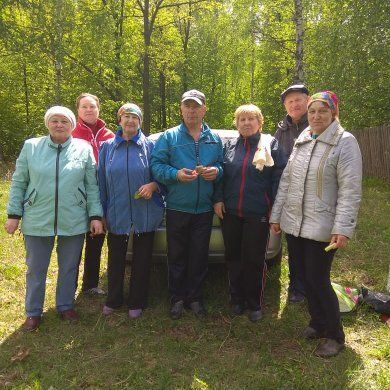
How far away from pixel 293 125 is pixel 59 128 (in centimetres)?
225

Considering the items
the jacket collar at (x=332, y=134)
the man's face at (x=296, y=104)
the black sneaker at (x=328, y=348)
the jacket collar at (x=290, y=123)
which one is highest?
the man's face at (x=296, y=104)

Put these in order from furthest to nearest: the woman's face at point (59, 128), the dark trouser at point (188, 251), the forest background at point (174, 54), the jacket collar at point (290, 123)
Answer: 1. the forest background at point (174, 54)
2. the jacket collar at point (290, 123)
3. the dark trouser at point (188, 251)
4. the woman's face at point (59, 128)

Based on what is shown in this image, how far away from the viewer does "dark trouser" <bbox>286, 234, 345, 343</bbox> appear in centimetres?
309

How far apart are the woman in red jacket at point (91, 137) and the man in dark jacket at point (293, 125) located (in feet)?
6.11

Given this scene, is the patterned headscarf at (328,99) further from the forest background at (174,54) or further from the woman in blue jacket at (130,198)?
the forest background at (174,54)

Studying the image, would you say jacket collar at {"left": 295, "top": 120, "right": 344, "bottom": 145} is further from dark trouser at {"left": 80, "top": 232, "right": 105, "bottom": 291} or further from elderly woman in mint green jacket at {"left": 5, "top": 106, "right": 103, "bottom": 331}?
dark trouser at {"left": 80, "top": 232, "right": 105, "bottom": 291}

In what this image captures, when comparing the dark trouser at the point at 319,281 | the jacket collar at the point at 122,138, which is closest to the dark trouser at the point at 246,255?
the dark trouser at the point at 319,281

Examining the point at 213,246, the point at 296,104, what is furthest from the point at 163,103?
the point at 213,246

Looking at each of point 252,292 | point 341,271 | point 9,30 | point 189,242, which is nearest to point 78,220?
point 189,242

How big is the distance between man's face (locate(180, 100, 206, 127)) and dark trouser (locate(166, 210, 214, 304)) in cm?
84

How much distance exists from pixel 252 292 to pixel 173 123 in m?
23.5

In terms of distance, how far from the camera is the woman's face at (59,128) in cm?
345

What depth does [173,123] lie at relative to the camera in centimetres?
2656

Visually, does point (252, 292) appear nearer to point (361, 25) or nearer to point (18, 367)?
point (18, 367)
